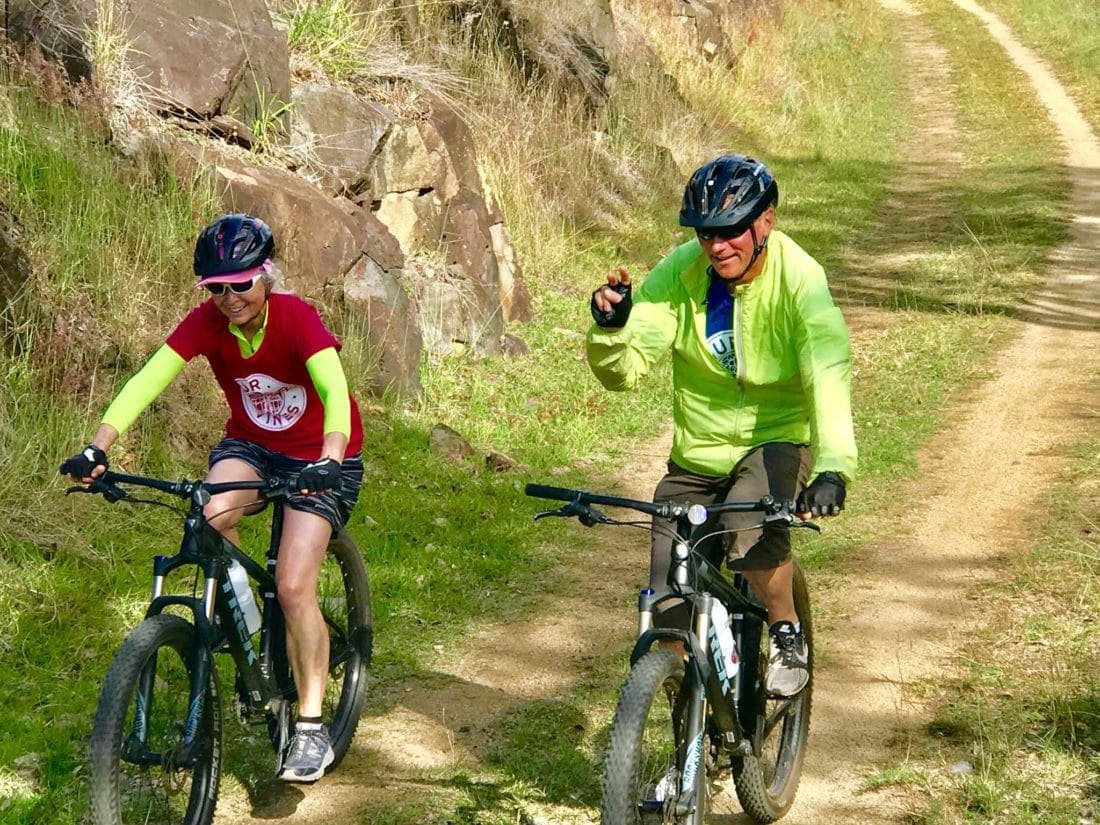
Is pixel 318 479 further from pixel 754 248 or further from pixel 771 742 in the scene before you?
pixel 771 742

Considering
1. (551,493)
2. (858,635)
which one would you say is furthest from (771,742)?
(551,493)

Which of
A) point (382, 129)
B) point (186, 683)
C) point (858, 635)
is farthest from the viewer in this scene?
point (382, 129)

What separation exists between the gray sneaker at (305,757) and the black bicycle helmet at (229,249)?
165cm

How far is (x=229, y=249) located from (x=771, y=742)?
8.79 feet

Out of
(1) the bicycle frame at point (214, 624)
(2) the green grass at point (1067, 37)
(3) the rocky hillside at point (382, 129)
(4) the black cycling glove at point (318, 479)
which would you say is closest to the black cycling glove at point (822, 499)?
(4) the black cycling glove at point (318, 479)

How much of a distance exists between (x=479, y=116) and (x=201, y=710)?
917 centimetres

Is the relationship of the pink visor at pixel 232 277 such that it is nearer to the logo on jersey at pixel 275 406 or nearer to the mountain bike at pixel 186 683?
the logo on jersey at pixel 275 406

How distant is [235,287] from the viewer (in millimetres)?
4539

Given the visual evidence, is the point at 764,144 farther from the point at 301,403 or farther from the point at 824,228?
the point at 301,403

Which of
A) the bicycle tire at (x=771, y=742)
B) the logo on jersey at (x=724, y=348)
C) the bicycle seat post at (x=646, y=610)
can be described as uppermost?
the logo on jersey at (x=724, y=348)

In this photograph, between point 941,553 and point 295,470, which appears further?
point 941,553

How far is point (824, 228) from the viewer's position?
52.6ft

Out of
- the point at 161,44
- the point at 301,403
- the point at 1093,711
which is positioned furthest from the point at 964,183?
the point at 301,403

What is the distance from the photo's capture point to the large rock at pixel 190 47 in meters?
8.40
